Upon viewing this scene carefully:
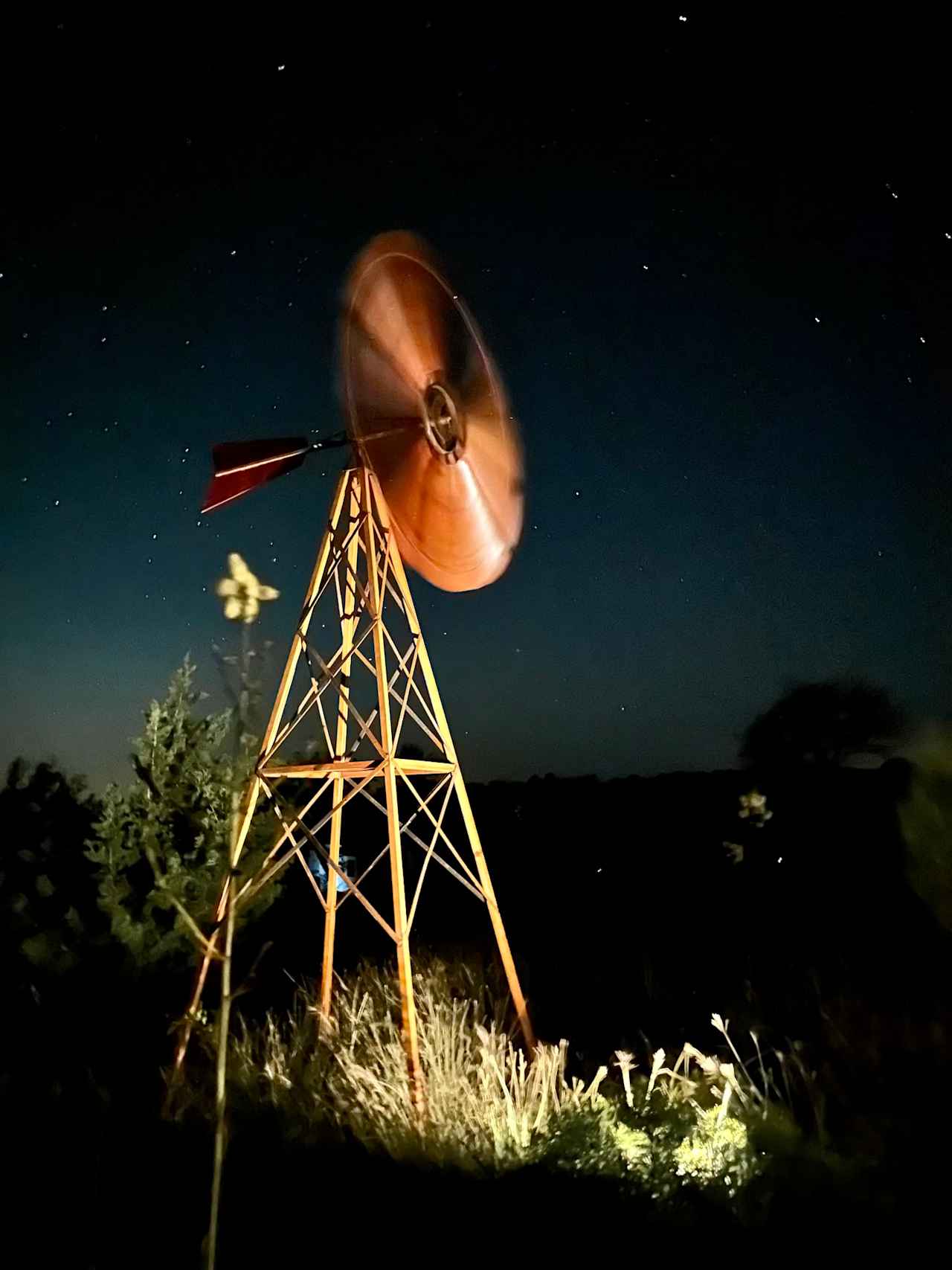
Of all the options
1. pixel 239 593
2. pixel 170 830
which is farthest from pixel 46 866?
pixel 239 593

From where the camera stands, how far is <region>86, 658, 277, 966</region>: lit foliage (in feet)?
21.2

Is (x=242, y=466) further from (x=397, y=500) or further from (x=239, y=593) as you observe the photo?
(x=239, y=593)

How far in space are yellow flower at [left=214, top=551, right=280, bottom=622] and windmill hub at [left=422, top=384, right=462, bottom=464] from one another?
3.37m

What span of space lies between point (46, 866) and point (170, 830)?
4.36 ft

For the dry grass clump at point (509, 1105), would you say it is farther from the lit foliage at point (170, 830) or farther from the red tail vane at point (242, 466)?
the red tail vane at point (242, 466)

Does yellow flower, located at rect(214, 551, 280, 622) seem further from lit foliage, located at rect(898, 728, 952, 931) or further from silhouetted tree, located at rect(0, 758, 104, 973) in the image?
silhouetted tree, located at rect(0, 758, 104, 973)

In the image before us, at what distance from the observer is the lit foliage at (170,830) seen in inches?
255

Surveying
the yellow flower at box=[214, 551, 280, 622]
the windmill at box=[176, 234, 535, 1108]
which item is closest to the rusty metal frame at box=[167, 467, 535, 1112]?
the windmill at box=[176, 234, 535, 1108]

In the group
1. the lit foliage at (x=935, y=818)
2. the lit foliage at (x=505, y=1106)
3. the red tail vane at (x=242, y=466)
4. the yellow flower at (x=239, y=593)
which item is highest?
the red tail vane at (x=242, y=466)

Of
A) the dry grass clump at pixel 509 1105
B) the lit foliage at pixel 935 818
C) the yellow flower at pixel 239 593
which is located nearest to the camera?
the yellow flower at pixel 239 593

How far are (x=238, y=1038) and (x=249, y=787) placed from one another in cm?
247

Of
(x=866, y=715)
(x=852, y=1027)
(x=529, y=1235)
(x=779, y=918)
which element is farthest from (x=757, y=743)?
(x=529, y=1235)

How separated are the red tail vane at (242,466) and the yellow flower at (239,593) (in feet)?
9.49

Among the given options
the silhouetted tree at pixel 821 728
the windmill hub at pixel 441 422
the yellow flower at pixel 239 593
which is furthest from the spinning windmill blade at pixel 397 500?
the silhouetted tree at pixel 821 728
